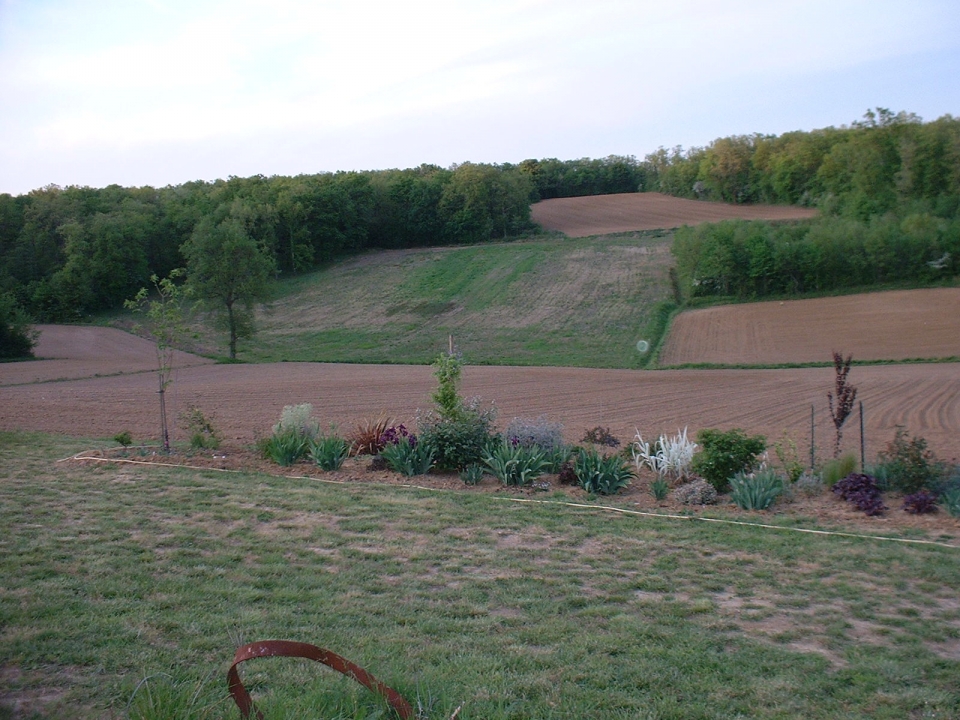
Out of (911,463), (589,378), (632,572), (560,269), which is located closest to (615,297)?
(560,269)

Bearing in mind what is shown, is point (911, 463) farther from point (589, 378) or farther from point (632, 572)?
point (589, 378)

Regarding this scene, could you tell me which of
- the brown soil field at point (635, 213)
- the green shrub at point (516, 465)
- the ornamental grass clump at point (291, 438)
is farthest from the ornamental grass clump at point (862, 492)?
the brown soil field at point (635, 213)

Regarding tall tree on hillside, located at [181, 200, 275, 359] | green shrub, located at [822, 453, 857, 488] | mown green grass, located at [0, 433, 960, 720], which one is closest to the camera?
mown green grass, located at [0, 433, 960, 720]

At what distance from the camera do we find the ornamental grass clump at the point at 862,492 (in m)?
9.73

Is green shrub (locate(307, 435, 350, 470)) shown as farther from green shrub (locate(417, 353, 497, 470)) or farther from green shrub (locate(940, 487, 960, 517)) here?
green shrub (locate(940, 487, 960, 517))

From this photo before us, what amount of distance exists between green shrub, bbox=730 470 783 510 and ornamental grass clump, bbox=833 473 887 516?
807mm

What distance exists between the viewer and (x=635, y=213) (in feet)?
268

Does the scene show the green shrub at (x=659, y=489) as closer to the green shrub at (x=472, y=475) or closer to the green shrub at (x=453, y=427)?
the green shrub at (x=472, y=475)

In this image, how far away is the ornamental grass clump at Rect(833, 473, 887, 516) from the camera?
973cm

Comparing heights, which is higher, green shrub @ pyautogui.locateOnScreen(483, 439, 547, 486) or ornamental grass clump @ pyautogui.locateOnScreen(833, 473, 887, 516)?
green shrub @ pyautogui.locateOnScreen(483, 439, 547, 486)

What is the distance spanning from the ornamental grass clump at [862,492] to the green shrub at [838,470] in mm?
383

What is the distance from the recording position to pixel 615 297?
5272 centimetres

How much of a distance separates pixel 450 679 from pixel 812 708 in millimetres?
1915

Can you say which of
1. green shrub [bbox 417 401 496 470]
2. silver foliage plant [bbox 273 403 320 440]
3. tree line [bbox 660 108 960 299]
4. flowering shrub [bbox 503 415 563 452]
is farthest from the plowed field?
tree line [bbox 660 108 960 299]
